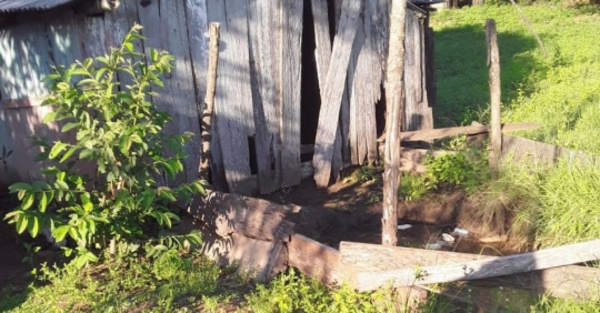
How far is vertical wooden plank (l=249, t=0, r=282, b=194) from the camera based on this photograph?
6.58 metres

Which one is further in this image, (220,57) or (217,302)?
(220,57)

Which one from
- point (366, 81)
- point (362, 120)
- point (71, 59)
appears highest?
point (71, 59)

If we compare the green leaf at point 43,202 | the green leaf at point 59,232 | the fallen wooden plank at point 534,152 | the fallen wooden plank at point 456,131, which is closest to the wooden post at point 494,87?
the fallen wooden plank at point 534,152

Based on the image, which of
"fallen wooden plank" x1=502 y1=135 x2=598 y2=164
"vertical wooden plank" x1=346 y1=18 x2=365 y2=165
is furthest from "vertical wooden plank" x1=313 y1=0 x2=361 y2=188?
"fallen wooden plank" x1=502 y1=135 x2=598 y2=164

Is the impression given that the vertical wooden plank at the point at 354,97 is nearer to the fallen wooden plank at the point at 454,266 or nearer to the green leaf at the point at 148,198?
the fallen wooden plank at the point at 454,266

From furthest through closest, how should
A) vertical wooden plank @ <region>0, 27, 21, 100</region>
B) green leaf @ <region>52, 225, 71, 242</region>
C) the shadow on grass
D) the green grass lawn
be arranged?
the shadow on grass < the green grass lawn < vertical wooden plank @ <region>0, 27, 21, 100</region> < green leaf @ <region>52, 225, 71, 242</region>

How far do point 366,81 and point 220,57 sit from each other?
2044mm

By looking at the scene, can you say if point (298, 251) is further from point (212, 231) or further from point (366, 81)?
point (366, 81)

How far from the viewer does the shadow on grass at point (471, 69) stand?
36.8 feet

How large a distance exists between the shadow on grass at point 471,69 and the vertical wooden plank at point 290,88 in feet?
11.6

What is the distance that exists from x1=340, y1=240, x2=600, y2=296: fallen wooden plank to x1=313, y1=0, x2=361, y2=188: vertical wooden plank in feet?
9.48

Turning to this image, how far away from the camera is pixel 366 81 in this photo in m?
7.54

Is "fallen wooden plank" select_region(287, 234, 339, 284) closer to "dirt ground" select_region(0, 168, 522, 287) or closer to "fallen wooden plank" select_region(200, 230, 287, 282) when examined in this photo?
"fallen wooden plank" select_region(200, 230, 287, 282)

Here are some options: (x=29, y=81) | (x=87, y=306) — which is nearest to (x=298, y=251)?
(x=87, y=306)
